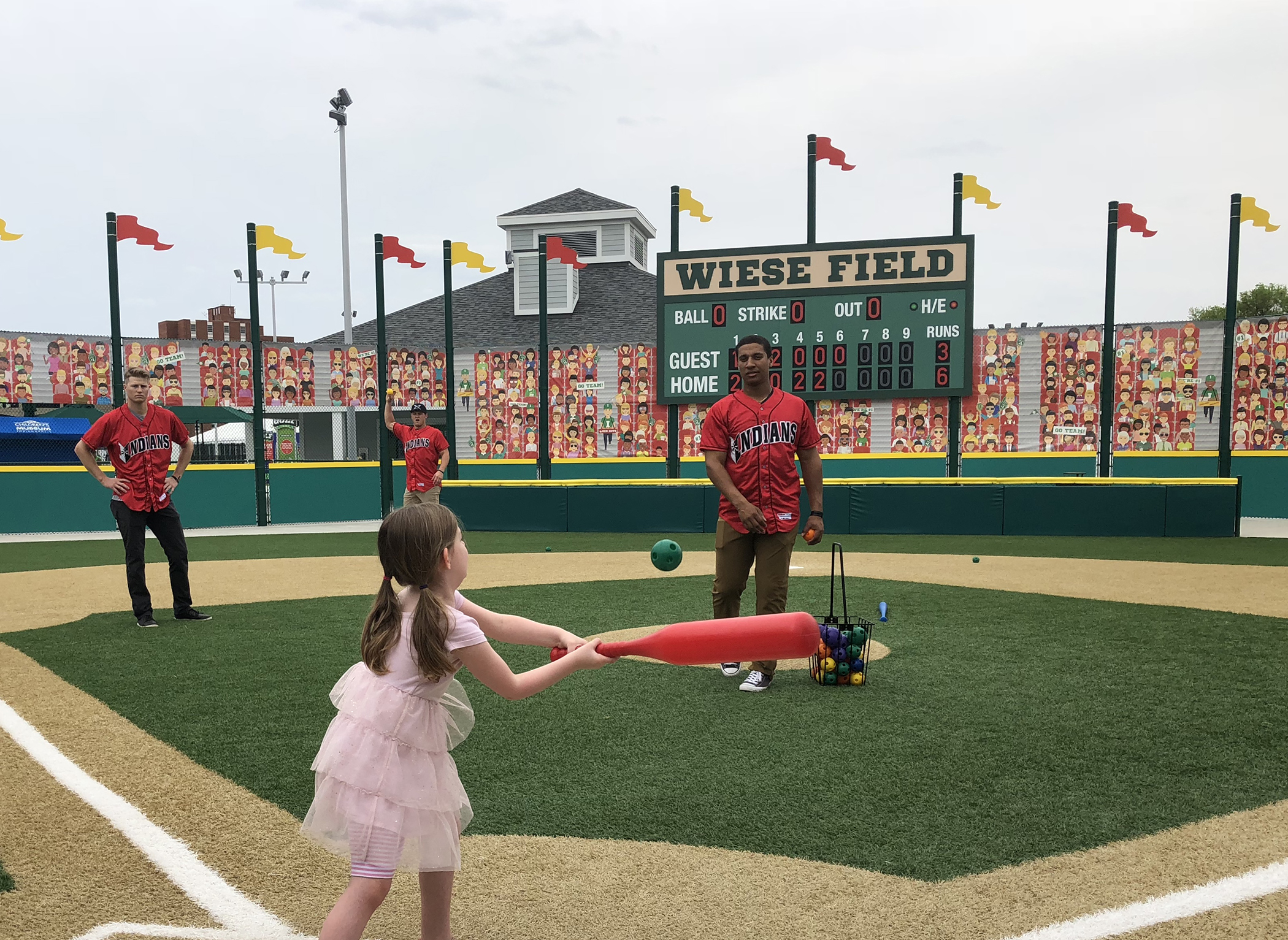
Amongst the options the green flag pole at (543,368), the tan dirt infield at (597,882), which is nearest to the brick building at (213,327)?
the green flag pole at (543,368)

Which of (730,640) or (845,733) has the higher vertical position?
(730,640)

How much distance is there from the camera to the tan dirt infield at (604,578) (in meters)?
8.77

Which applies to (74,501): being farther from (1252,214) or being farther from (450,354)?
(1252,214)

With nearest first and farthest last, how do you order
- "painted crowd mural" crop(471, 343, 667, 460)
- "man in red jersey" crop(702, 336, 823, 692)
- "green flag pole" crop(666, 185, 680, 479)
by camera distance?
1. "man in red jersey" crop(702, 336, 823, 692)
2. "green flag pole" crop(666, 185, 680, 479)
3. "painted crowd mural" crop(471, 343, 667, 460)

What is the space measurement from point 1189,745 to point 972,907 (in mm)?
2127

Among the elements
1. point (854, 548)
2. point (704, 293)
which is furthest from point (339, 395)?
point (854, 548)

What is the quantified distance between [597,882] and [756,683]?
2.53m

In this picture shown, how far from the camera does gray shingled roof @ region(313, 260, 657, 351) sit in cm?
2839

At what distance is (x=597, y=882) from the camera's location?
3.07 metres

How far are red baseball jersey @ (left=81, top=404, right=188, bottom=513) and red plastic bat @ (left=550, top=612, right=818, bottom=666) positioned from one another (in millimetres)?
6355

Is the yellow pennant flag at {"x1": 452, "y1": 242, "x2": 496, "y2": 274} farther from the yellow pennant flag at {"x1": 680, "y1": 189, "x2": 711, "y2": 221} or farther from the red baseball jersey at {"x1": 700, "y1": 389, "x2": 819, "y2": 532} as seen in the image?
the red baseball jersey at {"x1": 700, "y1": 389, "x2": 819, "y2": 532}

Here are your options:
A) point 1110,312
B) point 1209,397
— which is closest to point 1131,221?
point 1110,312

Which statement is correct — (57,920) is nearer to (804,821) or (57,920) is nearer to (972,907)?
(804,821)

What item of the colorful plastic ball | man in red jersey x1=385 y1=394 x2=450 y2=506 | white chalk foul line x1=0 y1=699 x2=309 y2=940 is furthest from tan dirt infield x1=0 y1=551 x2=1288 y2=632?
the colorful plastic ball
